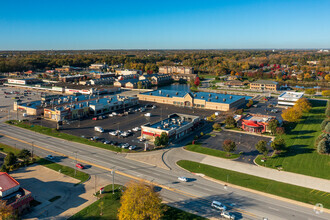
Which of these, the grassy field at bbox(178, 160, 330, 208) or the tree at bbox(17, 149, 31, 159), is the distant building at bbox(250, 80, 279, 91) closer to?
the grassy field at bbox(178, 160, 330, 208)

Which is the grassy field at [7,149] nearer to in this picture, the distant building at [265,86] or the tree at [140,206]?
the tree at [140,206]

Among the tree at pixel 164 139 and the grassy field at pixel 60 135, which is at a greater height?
the tree at pixel 164 139

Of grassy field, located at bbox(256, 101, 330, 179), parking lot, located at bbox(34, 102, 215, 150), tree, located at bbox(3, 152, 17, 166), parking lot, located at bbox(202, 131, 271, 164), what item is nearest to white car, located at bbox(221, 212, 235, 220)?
grassy field, located at bbox(256, 101, 330, 179)

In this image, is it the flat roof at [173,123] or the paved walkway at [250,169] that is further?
the flat roof at [173,123]

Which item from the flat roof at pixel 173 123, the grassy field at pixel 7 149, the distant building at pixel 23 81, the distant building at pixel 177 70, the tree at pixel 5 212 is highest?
the distant building at pixel 177 70

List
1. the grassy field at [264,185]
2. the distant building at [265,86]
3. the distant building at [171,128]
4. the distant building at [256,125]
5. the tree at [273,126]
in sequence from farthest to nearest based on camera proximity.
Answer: the distant building at [265,86] → the distant building at [256,125] → the tree at [273,126] → the distant building at [171,128] → the grassy field at [264,185]

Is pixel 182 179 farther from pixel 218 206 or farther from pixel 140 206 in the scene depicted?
pixel 140 206

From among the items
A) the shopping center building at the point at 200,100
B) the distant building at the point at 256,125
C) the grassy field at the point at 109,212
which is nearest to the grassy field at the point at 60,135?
the grassy field at the point at 109,212

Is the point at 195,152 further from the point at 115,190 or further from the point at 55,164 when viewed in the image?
the point at 55,164

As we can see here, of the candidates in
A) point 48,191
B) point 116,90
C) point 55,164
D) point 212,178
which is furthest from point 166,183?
point 116,90
